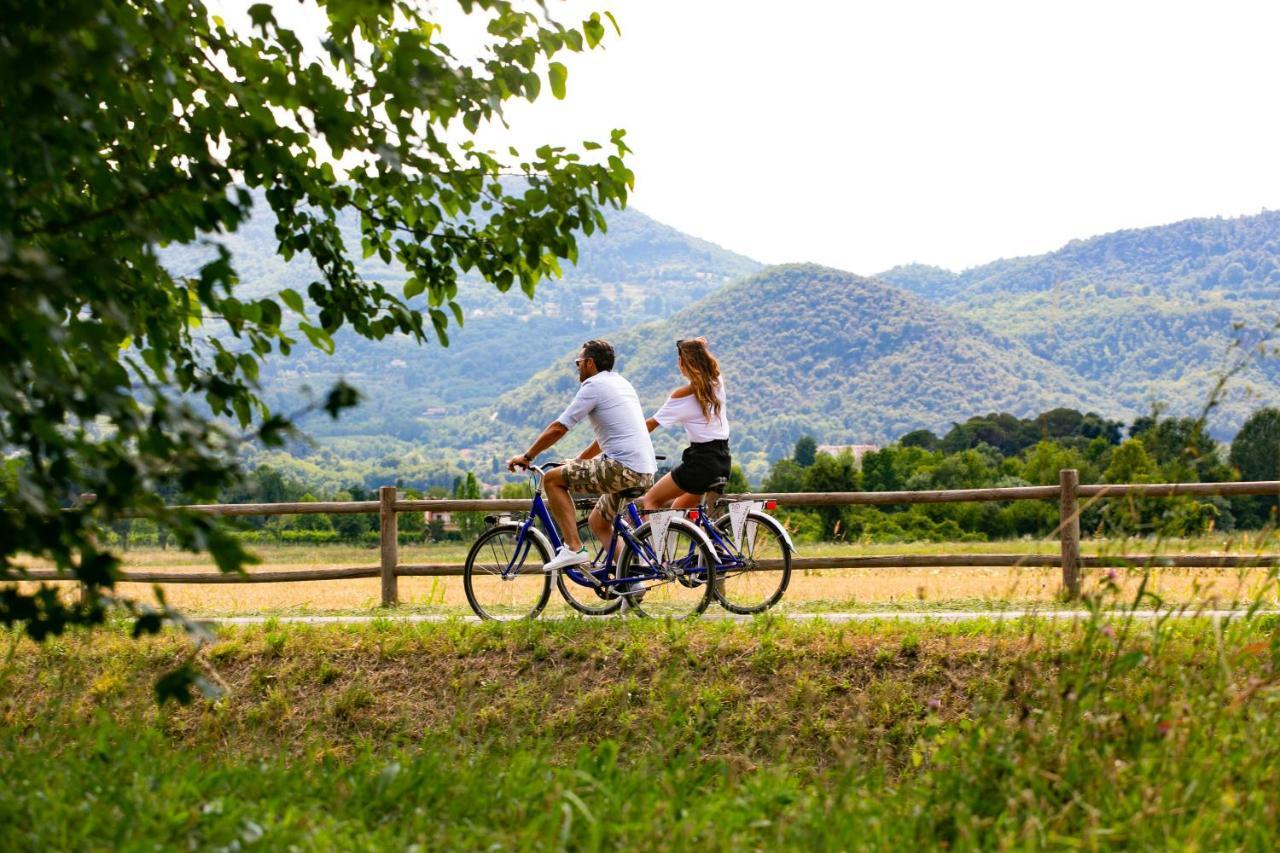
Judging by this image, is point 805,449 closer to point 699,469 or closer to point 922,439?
point 922,439

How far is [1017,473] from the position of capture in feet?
279

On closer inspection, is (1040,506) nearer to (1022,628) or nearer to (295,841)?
(1022,628)

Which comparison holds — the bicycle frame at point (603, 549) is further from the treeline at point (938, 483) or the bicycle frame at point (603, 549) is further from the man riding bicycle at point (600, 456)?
the treeline at point (938, 483)

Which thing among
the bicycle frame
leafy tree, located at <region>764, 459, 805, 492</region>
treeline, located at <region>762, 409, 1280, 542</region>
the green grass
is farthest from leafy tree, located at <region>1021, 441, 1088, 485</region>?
the green grass

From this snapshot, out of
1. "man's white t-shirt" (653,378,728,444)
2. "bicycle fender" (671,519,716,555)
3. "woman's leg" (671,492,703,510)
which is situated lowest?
"bicycle fender" (671,519,716,555)

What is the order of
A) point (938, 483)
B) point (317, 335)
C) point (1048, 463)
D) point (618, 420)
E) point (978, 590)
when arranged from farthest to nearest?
1. point (938, 483)
2. point (1048, 463)
3. point (978, 590)
4. point (618, 420)
5. point (317, 335)

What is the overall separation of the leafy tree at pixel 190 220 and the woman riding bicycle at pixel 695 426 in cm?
228

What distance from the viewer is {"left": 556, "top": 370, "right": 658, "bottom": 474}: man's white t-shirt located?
832 cm

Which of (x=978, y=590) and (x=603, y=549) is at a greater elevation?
(x=603, y=549)

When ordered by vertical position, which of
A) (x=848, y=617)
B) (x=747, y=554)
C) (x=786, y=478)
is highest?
(x=747, y=554)

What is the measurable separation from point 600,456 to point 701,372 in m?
0.86

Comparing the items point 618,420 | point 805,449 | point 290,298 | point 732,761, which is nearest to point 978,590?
point 618,420

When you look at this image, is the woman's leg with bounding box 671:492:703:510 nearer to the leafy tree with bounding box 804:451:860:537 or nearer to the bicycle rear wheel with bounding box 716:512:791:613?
the bicycle rear wheel with bounding box 716:512:791:613

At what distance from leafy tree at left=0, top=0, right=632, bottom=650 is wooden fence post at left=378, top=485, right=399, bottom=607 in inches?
224
